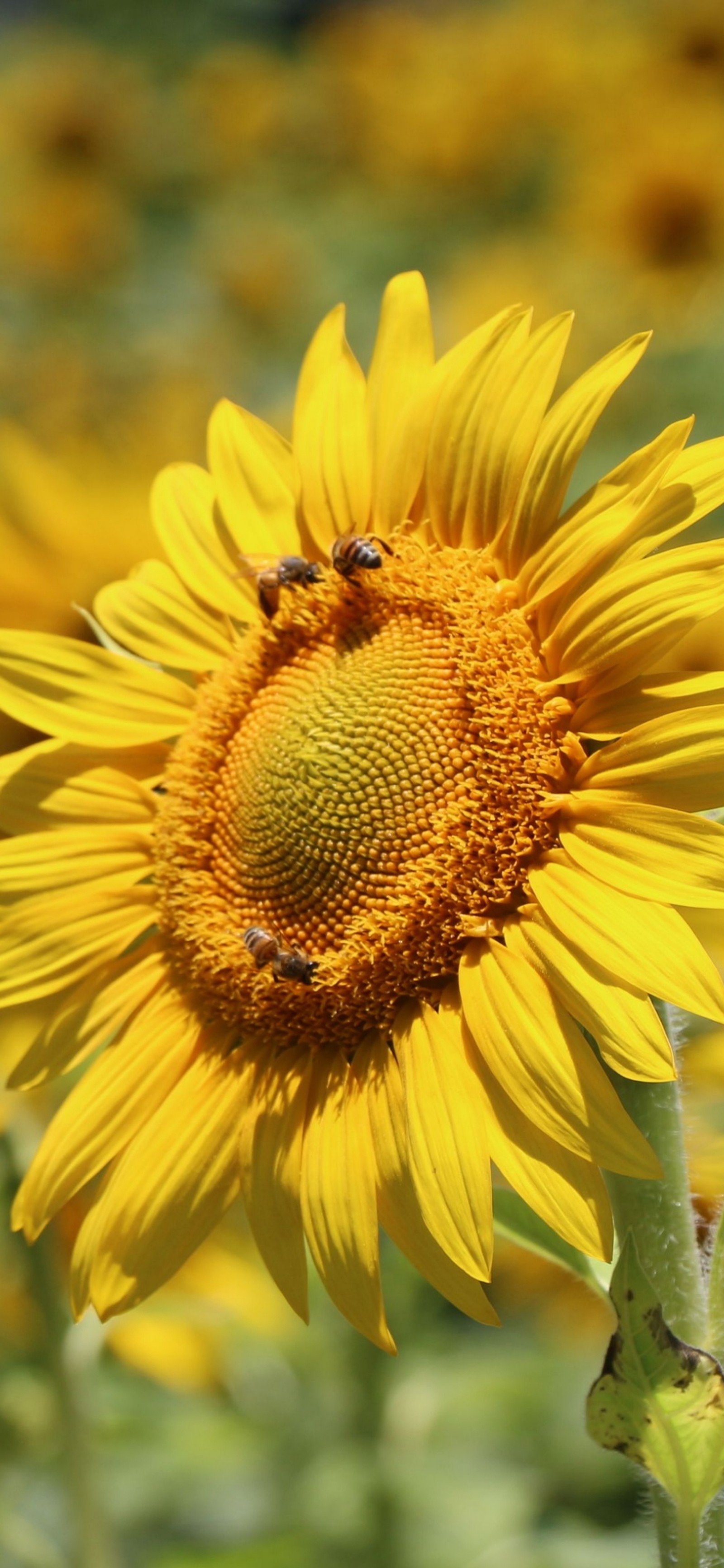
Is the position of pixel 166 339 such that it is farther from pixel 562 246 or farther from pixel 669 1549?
pixel 669 1549

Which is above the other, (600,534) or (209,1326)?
(600,534)

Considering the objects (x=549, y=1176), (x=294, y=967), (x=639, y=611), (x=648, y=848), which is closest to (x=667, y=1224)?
(x=549, y=1176)

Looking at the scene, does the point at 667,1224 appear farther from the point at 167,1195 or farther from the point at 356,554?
the point at 356,554

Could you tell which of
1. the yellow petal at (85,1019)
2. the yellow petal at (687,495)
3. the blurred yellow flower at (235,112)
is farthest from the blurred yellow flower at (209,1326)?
the blurred yellow flower at (235,112)

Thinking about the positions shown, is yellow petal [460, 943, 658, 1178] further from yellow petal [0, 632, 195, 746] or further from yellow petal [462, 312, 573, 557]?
yellow petal [0, 632, 195, 746]

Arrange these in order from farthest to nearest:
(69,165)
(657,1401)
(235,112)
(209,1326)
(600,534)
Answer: (235,112)
(69,165)
(209,1326)
(600,534)
(657,1401)
